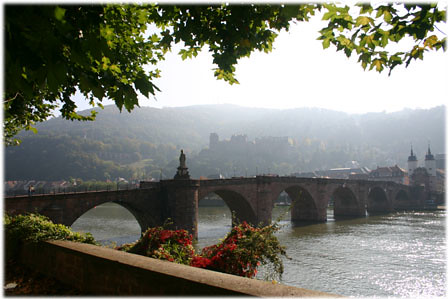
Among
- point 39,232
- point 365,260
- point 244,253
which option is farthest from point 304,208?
point 244,253

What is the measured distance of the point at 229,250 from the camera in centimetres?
515

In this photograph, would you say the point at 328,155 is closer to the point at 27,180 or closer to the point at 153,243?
the point at 27,180

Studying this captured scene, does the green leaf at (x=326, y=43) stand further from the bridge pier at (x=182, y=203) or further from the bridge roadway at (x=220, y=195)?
the bridge pier at (x=182, y=203)

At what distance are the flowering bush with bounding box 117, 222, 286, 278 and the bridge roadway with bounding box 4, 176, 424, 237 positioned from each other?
400 centimetres

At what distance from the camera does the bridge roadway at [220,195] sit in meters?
22.7

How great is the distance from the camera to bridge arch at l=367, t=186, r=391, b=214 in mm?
63906

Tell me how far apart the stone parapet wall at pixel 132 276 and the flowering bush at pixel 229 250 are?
104 cm

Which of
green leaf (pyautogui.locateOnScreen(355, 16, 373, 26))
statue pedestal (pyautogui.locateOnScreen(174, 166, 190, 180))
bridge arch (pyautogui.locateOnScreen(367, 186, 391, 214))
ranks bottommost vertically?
bridge arch (pyautogui.locateOnScreen(367, 186, 391, 214))

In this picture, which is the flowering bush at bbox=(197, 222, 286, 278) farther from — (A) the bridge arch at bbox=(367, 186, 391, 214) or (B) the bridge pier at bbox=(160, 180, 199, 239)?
(A) the bridge arch at bbox=(367, 186, 391, 214)

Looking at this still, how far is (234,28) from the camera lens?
5.05 m

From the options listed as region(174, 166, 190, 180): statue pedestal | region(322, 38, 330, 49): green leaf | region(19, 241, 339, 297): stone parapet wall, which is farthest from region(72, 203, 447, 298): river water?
region(174, 166, 190, 180): statue pedestal

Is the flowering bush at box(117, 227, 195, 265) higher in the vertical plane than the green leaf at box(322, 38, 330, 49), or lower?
lower

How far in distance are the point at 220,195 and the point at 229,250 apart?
3214 centimetres

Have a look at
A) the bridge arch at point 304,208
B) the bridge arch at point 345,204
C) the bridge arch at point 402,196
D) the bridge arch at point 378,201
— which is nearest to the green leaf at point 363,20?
the bridge arch at point 304,208
